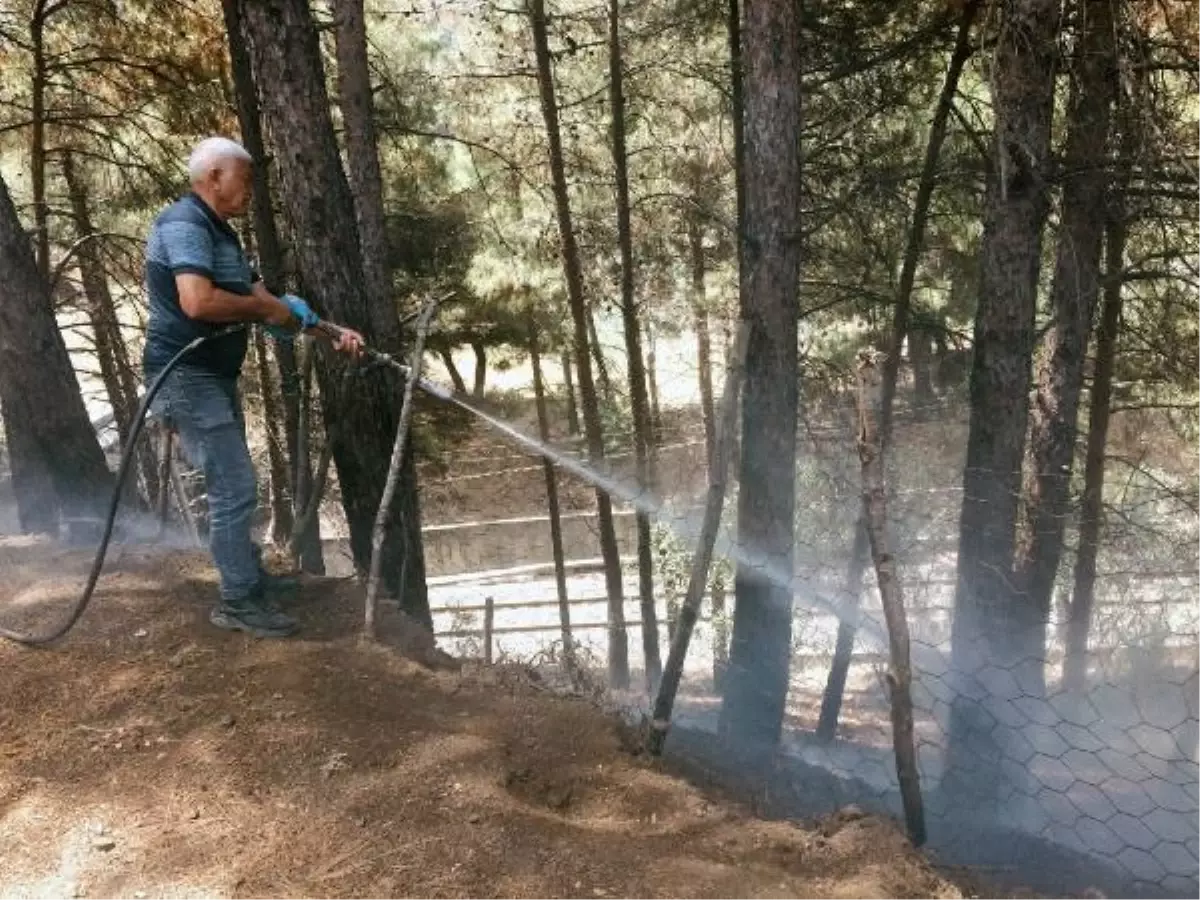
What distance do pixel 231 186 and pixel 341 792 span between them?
2.50m

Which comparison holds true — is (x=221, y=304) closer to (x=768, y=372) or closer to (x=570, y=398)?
(x=768, y=372)

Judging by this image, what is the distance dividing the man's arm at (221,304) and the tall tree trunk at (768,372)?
2790mm

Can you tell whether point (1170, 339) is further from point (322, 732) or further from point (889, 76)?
point (322, 732)

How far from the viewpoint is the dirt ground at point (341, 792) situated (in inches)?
121

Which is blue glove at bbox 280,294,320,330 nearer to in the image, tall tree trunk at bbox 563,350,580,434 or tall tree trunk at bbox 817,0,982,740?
tall tree trunk at bbox 817,0,982,740

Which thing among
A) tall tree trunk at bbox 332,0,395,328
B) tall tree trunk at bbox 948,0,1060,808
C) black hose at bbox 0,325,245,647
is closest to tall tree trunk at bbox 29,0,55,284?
tall tree trunk at bbox 332,0,395,328

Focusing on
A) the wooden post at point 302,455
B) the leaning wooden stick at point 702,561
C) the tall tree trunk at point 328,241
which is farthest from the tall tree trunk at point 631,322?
the leaning wooden stick at point 702,561

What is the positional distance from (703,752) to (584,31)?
972 centimetres

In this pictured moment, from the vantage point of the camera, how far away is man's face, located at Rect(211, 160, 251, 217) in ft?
13.1

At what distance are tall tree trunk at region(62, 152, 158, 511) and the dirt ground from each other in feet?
12.6

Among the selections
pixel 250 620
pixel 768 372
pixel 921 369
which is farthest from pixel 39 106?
pixel 921 369

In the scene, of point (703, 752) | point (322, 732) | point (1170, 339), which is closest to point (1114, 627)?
point (1170, 339)

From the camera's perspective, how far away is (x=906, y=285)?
8.98m

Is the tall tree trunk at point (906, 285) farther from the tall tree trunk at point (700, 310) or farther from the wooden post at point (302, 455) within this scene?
the wooden post at point (302, 455)
